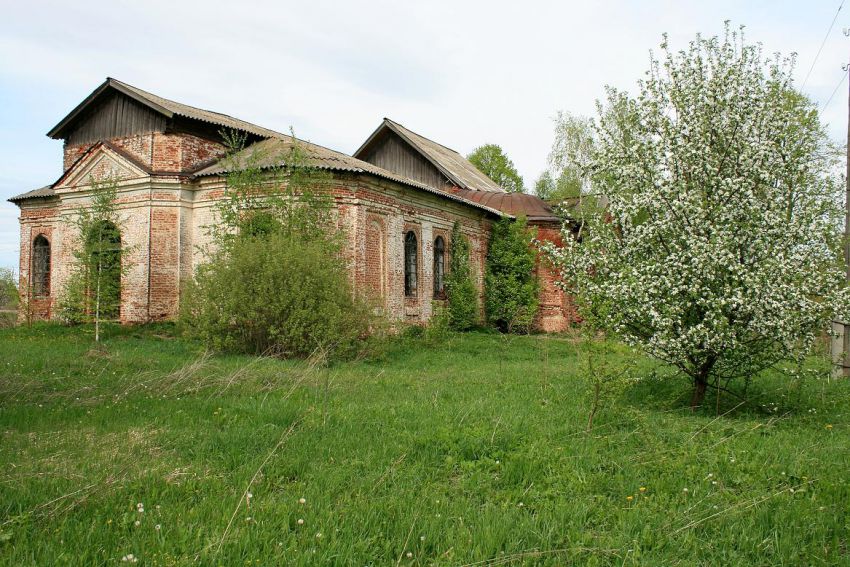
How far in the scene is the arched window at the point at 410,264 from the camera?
19000 mm

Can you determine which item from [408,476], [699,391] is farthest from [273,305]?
[408,476]

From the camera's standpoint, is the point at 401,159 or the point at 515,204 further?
the point at 401,159

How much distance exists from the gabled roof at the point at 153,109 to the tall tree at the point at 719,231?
13.6 metres

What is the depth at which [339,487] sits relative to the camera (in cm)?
446

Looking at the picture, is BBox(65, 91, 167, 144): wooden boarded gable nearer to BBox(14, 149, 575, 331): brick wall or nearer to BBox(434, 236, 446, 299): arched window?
BBox(14, 149, 575, 331): brick wall

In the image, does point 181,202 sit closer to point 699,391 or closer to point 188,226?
point 188,226

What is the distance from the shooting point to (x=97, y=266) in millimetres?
16469

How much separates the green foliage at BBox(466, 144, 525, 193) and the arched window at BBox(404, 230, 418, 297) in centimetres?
2512

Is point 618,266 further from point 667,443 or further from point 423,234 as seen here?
point 423,234

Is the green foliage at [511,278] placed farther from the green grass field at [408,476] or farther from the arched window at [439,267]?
the green grass field at [408,476]

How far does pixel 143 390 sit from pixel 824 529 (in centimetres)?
734

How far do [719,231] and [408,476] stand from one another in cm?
449

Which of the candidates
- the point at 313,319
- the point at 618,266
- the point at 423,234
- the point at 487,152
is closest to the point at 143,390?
the point at 313,319

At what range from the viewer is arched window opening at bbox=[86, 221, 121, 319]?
16.0 meters
